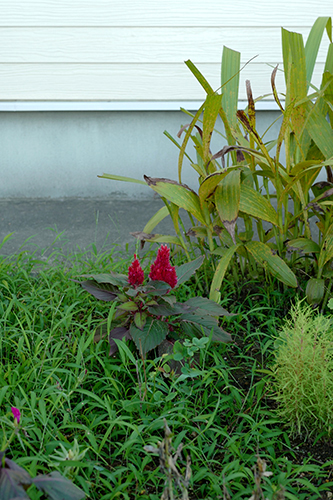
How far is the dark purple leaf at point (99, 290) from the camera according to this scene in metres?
1.74

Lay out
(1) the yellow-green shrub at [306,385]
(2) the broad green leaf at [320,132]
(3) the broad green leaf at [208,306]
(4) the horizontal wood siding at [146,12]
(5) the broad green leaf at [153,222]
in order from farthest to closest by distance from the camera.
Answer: (4) the horizontal wood siding at [146,12] → (5) the broad green leaf at [153,222] → (2) the broad green leaf at [320,132] → (3) the broad green leaf at [208,306] → (1) the yellow-green shrub at [306,385]

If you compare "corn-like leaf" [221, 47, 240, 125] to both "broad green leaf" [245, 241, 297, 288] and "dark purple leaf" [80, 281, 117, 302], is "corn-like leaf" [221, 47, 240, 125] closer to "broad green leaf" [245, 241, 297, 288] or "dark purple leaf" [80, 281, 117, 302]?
"broad green leaf" [245, 241, 297, 288]

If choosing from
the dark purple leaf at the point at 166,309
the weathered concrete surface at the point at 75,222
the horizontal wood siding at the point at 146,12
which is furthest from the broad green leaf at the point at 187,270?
the horizontal wood siding at the point at 146,12

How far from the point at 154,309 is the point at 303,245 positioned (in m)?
0.70

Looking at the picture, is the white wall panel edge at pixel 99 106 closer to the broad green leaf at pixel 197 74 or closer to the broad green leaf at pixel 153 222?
the broad green leaf at pixel 153 222

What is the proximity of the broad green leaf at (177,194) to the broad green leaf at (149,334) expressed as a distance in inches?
19.5

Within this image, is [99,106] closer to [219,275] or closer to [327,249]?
[219,275]

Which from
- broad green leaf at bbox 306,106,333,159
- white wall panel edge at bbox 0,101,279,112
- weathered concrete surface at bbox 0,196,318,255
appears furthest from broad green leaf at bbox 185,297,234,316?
white wall panel edge at bbox 0,101,279,112

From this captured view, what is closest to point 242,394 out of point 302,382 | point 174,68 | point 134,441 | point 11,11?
point 302,382

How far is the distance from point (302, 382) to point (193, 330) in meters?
0.45

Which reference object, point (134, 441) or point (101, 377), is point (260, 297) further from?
point (134, 441)

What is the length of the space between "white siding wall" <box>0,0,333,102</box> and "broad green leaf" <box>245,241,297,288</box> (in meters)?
2.01

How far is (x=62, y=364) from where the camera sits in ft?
5.40

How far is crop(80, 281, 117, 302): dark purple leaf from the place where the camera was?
1741 millimetres
